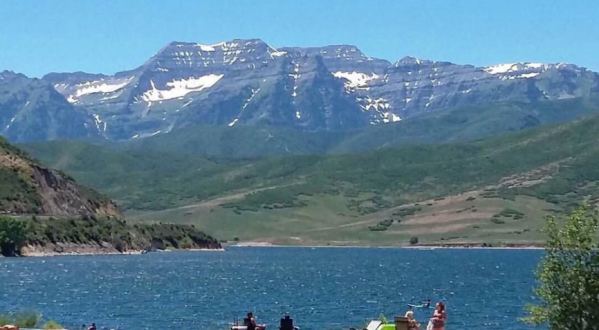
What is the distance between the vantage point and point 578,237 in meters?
47.1

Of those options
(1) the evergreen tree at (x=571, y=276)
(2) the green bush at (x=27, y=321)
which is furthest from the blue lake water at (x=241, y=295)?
(1) the evergreen tree at (x=571, y=276)

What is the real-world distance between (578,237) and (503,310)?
7021cm

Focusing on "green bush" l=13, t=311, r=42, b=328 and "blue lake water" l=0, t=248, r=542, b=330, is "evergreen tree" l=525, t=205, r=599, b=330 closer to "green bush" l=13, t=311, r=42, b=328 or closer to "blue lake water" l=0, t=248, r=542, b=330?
"green bush" l=13, t=311, r=42, b=328

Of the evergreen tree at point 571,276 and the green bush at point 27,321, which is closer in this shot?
the evergreen tree at point 571,276

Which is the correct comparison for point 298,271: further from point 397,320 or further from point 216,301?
point 397,320

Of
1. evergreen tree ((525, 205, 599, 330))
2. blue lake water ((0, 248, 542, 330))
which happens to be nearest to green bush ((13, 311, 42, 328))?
blue lake water ((0, 248, 542, 330))

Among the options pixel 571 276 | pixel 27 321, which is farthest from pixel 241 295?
pixel 571 276

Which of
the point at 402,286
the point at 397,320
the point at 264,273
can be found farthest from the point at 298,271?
the point at 397,320

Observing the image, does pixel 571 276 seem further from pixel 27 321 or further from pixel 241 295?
pixel 241 295

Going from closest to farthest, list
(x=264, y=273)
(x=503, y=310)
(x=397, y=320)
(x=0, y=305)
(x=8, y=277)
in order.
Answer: (x=397, y=320), (x=0, y=305), (x=503, y=310), (x=8, y=277), (x=264, y=273)

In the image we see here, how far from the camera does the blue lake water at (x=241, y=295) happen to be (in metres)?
98.9

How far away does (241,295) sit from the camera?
132750 mm

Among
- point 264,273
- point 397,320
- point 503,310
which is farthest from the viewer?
point 264,273

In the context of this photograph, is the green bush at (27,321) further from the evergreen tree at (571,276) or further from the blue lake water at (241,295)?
the evergreen tree at (571,276)
